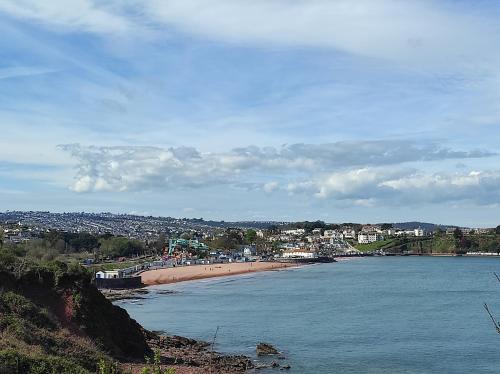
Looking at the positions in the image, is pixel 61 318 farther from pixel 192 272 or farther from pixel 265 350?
pixel 192 272

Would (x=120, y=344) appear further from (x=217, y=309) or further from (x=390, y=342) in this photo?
(x=217, y=309)

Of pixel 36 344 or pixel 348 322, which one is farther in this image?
pixel 348 322

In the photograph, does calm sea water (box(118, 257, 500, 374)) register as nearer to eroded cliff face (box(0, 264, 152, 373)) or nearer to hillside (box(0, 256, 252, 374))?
hillside (box(0, 256, 252, 374))

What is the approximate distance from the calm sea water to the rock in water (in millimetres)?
993

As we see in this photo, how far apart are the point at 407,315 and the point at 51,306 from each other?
131 feet

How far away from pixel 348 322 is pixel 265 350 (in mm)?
17308

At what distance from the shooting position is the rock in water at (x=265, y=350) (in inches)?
1759

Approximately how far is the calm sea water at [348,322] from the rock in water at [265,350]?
3.26 ft

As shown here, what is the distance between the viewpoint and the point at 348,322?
60.3 meters

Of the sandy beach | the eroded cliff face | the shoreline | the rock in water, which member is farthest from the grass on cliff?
the sandy beach

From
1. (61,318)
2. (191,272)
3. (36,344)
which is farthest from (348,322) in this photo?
(191,272)

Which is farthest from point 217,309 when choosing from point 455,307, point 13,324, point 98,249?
point 98,249

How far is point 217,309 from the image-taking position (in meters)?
72.1

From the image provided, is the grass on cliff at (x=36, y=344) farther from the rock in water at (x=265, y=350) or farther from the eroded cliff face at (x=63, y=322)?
the rock in water at (x=265, y=350)
